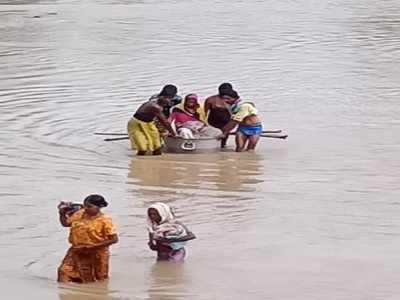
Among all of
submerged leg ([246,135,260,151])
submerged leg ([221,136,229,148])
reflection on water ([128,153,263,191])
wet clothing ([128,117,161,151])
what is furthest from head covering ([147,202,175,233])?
submerged leg ([246,135,260,151])

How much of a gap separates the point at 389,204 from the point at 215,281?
3.46 meters

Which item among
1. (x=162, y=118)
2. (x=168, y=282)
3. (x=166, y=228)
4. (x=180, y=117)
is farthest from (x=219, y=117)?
(x=168, y=282)

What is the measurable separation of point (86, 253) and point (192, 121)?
6269 millimetres

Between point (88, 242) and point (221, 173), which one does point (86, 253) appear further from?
point (221, 173)

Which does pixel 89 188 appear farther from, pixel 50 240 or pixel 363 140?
pixel 363 140

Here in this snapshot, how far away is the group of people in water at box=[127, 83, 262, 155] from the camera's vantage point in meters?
14.6

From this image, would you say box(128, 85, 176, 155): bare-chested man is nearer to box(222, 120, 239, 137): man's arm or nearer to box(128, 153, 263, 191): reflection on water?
box(128, 153, 263, 191): reflection on water

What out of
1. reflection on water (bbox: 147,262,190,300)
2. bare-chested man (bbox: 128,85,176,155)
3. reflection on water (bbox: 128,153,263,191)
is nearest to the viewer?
reflection on water (bbox: 147,262,190,300)

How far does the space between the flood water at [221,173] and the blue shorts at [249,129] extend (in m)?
0.28

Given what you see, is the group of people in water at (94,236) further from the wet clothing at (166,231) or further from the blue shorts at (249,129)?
the blue shorts at (249,129)

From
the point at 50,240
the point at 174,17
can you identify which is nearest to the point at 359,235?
the point at 50,240

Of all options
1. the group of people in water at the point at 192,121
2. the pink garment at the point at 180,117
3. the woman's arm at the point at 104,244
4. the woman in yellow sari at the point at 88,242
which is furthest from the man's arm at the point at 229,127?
the woman's arm at the point at 104,244

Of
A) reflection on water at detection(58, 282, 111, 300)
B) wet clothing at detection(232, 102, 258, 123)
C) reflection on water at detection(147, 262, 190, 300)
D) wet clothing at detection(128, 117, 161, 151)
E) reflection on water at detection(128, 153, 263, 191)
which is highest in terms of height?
wet clothing at detection(232, 102, 258, 123)

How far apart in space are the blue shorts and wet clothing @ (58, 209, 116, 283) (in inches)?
245
